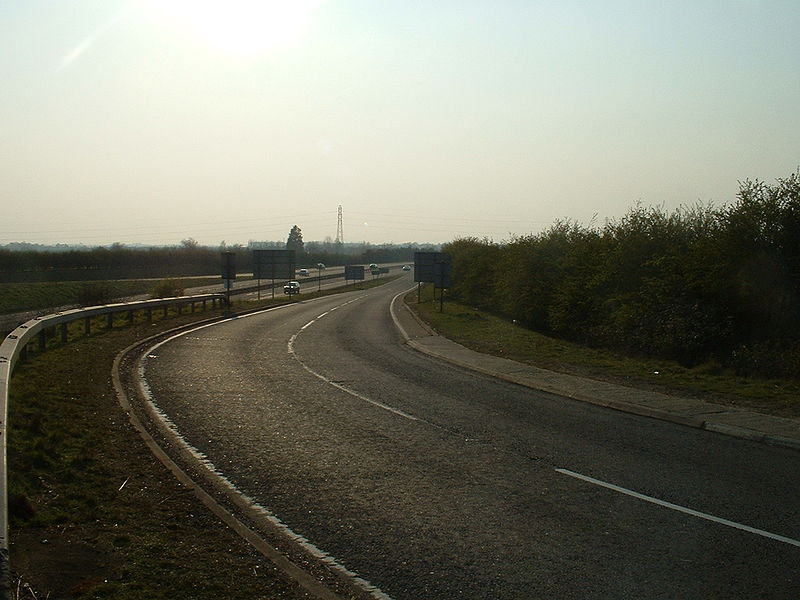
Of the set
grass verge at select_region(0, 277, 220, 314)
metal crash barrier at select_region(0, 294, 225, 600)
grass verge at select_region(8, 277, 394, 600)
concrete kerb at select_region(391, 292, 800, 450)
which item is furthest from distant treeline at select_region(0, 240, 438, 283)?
grass verge at select_region(8, 277, 394, 600)

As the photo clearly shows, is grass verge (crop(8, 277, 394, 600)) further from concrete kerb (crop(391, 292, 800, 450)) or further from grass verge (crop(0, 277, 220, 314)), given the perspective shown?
grass verge (crop(0, 277, 220, 314))

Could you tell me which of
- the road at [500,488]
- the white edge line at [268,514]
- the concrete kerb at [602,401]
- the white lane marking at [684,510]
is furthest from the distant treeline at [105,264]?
the white lane marking at [684,510]

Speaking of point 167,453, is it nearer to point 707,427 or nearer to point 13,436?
point 13,436

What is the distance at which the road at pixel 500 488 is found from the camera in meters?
6.01

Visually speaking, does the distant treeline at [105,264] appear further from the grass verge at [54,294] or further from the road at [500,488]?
the road at [500,488]

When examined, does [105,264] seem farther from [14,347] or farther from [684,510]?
[684,510]

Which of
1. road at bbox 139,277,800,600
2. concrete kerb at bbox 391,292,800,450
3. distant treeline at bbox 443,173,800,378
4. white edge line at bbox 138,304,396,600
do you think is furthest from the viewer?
distant treeline at bbox 443,173,800,378

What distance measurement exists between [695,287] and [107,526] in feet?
68.4

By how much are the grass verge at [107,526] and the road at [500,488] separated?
76 centimetres

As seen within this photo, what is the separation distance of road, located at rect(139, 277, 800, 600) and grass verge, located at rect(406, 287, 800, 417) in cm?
268

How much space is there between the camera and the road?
19.7 ft

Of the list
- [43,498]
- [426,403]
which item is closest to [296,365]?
[426,403]

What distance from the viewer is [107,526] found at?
6.91 metres

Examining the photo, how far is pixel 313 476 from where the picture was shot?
29.3 feet
